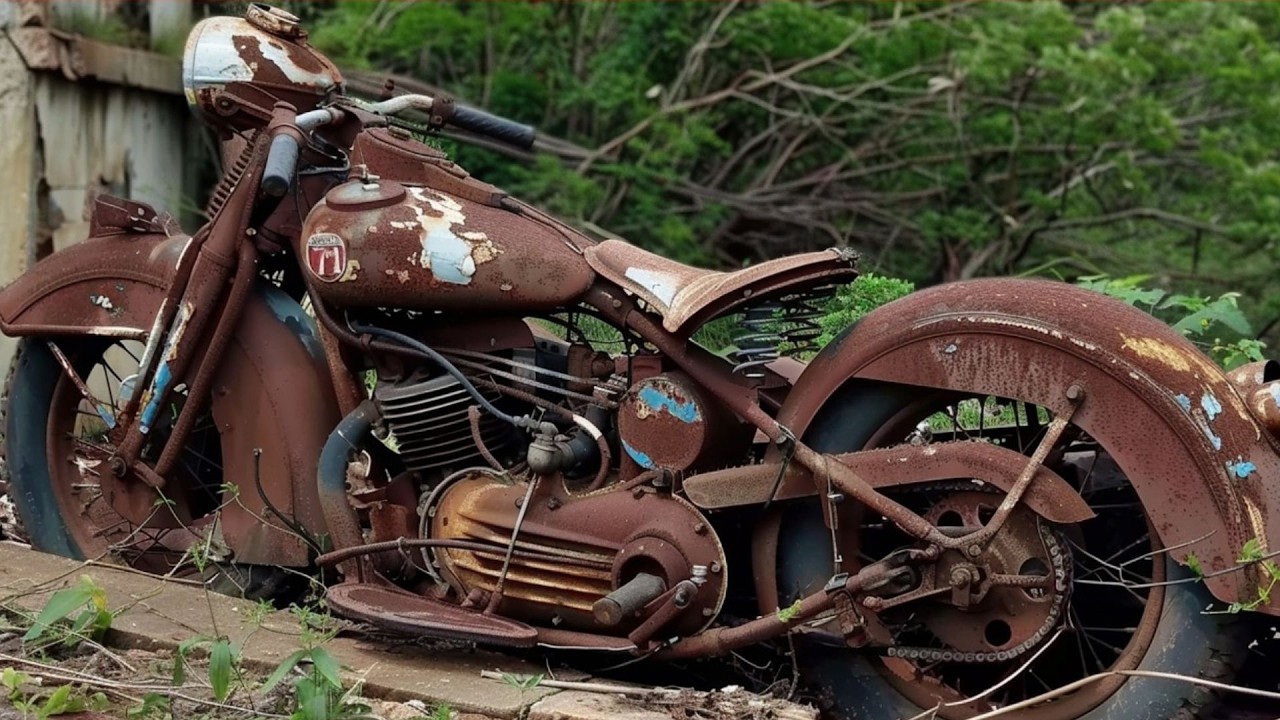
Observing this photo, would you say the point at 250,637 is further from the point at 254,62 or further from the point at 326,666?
the point at 254,62

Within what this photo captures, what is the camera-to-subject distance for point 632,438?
334 centimetres

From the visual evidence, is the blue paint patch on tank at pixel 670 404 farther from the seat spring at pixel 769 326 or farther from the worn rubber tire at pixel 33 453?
the worn rubber tire at pixel 33 453

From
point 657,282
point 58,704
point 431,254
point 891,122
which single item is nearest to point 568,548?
point 657,282

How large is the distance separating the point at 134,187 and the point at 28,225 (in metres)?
0.94

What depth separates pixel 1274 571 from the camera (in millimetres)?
2699

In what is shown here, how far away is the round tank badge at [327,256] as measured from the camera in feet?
11.3

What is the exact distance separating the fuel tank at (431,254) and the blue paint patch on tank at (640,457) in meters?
0.38

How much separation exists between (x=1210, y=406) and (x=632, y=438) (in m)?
1.25

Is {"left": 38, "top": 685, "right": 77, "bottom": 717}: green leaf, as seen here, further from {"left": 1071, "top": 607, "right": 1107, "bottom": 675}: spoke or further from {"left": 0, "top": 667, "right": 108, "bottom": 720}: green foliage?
{"left": 1071, "top": 607, "right": 1107, "bottom": 675}: spoke

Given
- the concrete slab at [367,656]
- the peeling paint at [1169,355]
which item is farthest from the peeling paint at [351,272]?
the peeling paint at [1169,355]

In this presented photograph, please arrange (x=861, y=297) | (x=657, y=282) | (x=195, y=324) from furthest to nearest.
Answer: (x=861, y=297) < (x=195, y=324) < (x=657, y=282)

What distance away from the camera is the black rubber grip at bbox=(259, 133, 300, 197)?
3416 millimetres

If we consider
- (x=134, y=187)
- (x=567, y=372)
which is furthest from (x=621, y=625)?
(x=134, y=187)

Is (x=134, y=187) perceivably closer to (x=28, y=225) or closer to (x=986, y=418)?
(x=28, y=225)
